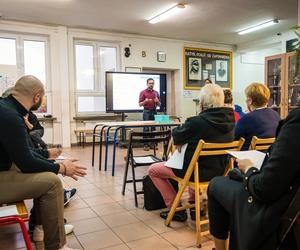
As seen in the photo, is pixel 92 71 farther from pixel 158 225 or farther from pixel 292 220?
pixel 292 220

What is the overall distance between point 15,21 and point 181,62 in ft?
14.5

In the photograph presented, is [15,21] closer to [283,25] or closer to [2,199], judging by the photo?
[2,199]

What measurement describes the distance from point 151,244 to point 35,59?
5.89m

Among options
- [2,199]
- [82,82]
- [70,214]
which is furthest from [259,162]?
[82,82]

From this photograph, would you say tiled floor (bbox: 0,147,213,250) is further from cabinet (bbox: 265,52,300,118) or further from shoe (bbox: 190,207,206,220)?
cabinet (bbox: 265,52,300,118)

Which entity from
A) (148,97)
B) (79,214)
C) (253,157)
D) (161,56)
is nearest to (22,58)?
(148,97)

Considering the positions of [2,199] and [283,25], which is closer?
[2,199]

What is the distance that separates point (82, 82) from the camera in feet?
23.1

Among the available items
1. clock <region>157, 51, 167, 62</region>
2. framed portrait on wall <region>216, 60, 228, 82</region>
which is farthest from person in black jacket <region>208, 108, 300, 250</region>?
framed portrait on wall <region>216, 60, 228, 82</region>

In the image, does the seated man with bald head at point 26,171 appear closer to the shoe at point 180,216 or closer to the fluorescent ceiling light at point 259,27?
the shoe at point 180,216

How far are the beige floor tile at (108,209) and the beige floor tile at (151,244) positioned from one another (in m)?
0.61

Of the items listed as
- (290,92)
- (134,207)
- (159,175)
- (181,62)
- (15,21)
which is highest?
(15,21)

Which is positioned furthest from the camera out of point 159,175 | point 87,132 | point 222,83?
point 222,83

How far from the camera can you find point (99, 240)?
198 cm
